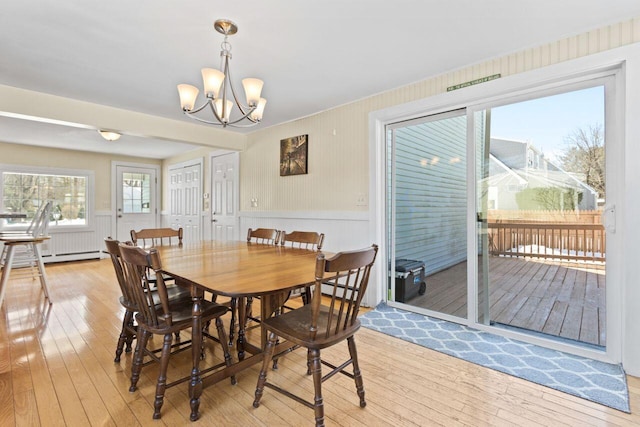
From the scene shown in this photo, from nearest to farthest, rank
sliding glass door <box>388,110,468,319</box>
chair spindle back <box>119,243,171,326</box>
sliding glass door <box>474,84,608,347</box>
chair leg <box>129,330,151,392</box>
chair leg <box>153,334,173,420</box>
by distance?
1. chair spindle back <box>119,243,171,326</box>
2. chair leg <box>153,334,173,420</box>
3. chair leg <box>129,330,151,392</box>
4. sliding glass door <box>474,84,608,347</box>
5. sliding glass door <box>388,110,468,319</box>

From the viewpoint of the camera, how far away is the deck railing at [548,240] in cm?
226

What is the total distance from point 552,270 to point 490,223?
576 mm

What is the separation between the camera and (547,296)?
2.46m

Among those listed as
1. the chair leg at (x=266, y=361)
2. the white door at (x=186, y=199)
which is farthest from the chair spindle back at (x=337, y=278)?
the white door at (x=186, y=199)

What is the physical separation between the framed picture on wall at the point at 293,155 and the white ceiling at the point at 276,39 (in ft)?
3.02

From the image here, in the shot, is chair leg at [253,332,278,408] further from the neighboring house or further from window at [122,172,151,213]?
window at [122,172,151,213]

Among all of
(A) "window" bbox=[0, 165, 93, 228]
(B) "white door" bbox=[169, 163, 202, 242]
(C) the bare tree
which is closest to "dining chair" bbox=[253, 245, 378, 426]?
(C) the bare tree

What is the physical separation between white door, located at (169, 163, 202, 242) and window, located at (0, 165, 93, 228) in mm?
1591

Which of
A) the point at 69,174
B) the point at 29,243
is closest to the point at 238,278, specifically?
the point at 29,243

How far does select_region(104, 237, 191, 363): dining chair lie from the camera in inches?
73.0

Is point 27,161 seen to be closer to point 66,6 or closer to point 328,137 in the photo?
point 66,6

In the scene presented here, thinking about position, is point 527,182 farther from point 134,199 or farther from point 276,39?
point 134,199

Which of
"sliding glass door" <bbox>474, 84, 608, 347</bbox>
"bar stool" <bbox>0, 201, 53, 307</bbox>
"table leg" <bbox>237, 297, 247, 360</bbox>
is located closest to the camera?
"table leg" <bbox>237, 297, 247, 360</bbox>

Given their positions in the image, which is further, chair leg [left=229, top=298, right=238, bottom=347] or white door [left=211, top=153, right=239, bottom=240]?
white door [left=211, top=153, right=239, bottom=240]
